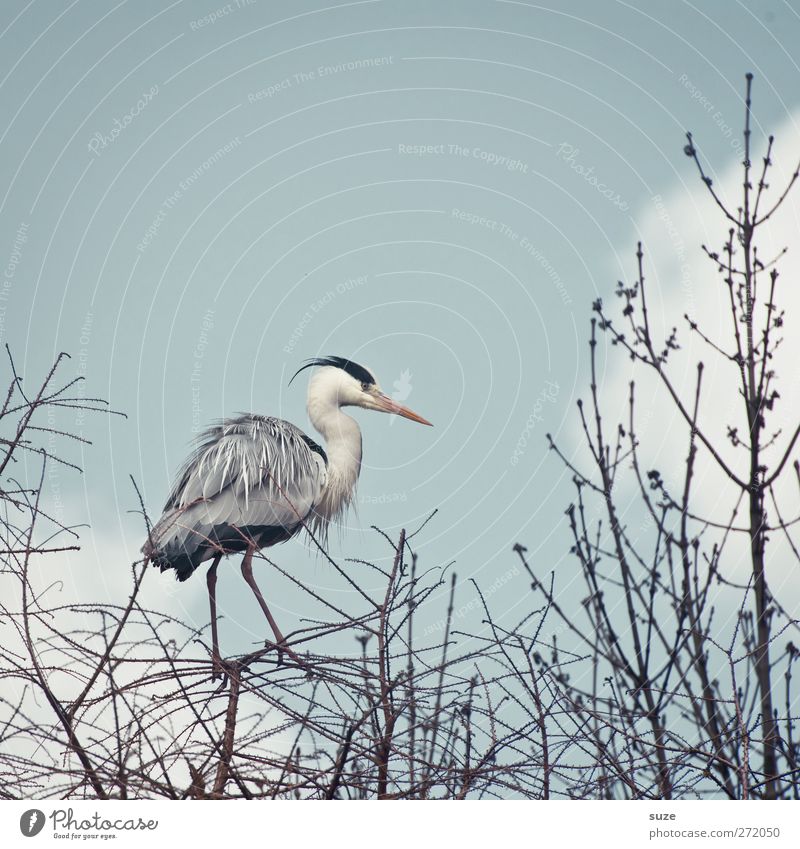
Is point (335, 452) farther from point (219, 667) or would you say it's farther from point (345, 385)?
point (219, 667)

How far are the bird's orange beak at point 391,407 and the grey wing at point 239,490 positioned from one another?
0.22 m

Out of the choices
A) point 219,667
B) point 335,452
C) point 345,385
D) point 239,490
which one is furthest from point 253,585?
point 219,667

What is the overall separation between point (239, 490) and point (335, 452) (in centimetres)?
34

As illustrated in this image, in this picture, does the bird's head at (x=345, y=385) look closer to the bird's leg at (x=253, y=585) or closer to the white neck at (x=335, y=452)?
the white neck at (x=335, y=452)

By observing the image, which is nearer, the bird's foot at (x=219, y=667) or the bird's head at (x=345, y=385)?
the bird's foot at (x=219, y=667)

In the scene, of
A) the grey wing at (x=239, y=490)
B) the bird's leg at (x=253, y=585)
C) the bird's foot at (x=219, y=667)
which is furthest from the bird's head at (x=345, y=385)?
the bird's foot at (x=219, y=667)

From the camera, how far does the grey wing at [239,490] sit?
8.07 feet

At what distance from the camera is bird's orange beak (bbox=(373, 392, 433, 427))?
2912mm

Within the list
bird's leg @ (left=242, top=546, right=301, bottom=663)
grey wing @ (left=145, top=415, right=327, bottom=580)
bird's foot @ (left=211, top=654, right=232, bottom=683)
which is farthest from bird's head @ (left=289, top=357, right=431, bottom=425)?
bird's foot @ (left=211, top=654, right=232, bottom=683)

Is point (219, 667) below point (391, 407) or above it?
below

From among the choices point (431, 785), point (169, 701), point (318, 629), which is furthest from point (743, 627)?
point (169, 701)

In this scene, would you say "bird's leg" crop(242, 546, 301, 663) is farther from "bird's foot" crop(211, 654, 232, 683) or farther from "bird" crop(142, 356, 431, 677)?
"bird's foot" crop(211, 654, 232, 683)

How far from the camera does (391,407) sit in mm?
2930
